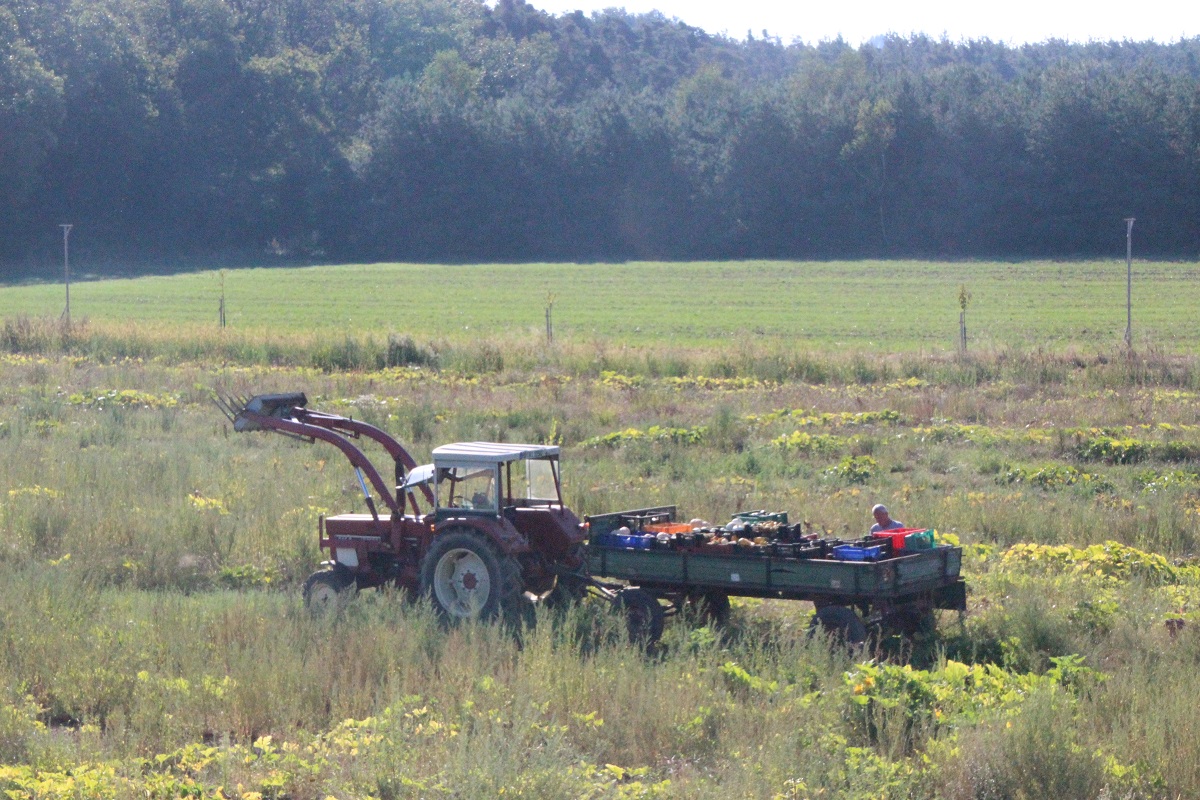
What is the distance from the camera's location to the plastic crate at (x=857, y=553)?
10906mm

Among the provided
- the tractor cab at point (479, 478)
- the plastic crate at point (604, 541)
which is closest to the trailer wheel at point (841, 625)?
the plastic crate at point (604, 541)

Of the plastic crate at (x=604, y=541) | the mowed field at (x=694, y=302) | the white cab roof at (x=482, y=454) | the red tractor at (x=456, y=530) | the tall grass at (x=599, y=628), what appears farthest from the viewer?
the mowed field at (x=694, y=302)

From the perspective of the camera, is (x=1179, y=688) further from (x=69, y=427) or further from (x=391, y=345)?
(x=391, y=345)

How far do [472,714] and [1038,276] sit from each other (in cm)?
6393

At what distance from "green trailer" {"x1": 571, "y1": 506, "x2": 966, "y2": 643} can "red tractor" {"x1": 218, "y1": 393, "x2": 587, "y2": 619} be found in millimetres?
597

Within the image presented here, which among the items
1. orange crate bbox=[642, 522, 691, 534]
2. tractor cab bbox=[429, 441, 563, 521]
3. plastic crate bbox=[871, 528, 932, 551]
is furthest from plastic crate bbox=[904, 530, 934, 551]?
tractor cab bbox=[429, 441, 563, 521]

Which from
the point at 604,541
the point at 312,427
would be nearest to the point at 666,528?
the point at 604,541

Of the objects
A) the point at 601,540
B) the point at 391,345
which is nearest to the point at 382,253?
the point at 391,345

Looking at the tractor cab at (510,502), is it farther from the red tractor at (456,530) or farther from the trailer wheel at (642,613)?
the trailer wheel at (642,613)

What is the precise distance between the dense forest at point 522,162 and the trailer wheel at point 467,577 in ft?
257

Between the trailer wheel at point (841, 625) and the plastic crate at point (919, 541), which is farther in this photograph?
the plastic crate at point (919, 541)

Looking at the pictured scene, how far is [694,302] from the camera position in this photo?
59312 millimetres

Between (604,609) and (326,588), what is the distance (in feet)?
8.88

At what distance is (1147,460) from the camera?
66.6ft
